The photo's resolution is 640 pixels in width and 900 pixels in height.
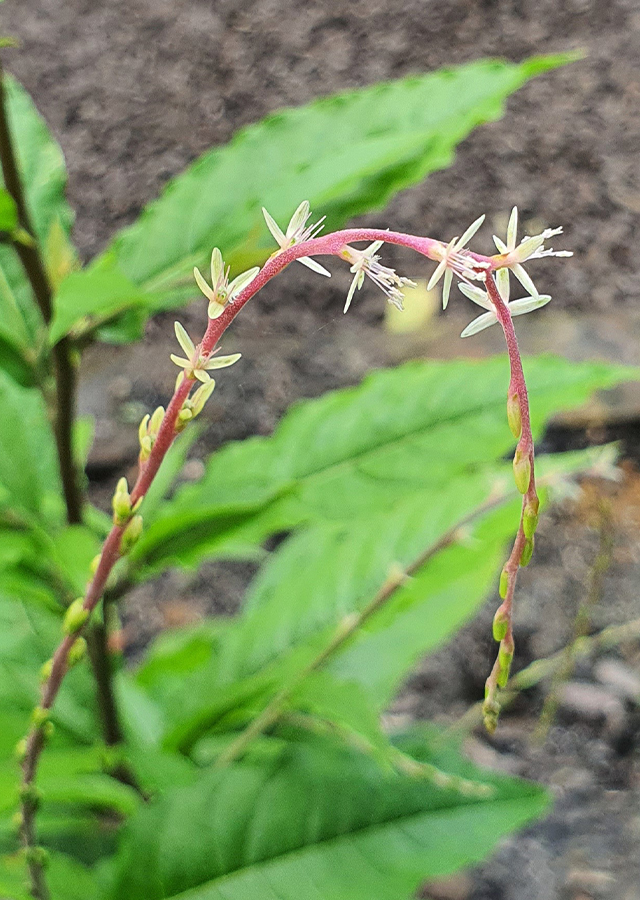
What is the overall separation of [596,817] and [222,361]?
849 mm

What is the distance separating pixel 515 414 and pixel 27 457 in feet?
1.53

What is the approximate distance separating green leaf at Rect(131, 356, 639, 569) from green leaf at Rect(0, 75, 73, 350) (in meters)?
A: 0.16

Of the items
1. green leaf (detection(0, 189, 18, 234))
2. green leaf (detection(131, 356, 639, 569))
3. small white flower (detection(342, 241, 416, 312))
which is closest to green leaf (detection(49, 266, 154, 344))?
green leaf (detection(0, 189, 18, 234))

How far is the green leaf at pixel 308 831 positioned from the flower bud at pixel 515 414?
43 cm

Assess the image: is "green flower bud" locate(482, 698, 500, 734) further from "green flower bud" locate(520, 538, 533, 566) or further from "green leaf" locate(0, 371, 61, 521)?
"green leaf" locate(0, 371, 61, 521)

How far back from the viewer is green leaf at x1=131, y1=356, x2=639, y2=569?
607 millimetres

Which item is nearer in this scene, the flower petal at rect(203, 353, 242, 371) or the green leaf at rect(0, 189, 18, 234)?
the flower petal at rect(203, 353, 242, 371)

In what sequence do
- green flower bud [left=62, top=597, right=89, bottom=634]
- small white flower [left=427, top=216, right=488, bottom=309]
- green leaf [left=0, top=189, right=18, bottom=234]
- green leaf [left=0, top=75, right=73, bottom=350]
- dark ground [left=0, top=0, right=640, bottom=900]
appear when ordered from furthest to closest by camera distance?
1. dark ground [left=0, top=0, right=640, bottom=900]
2. green leaf [left=0, top=75, right=73, bottom=350]
3. green leaf [left=0, top=189, right=18, bottom=234]
4. green flower bud [left=62, top=597, right=89, bottom=634]
5. small white flower [left=427, top=216, right=488, bottom=309]

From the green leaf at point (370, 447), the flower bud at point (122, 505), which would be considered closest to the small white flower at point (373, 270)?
the flower bud at point (122, 505)

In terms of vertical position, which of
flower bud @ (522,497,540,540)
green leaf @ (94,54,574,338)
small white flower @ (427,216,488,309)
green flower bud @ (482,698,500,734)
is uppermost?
small white flower @ (427,216,488,309)

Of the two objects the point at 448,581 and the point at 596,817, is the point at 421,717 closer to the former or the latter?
the point at 596,817

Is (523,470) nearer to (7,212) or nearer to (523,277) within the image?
(523,277)

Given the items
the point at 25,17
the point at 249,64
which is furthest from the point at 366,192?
the point at 25,17

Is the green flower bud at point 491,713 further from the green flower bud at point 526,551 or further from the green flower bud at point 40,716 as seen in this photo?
the green flower bud at point 40,716
